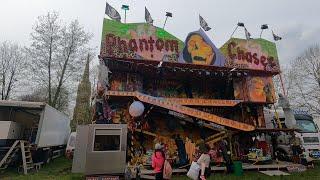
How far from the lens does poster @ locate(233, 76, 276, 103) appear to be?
61.0 feet

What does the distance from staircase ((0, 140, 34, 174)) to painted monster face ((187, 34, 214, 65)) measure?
11303 mm

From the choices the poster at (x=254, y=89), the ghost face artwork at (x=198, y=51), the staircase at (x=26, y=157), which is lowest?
the staircase at (x=26, y=157)

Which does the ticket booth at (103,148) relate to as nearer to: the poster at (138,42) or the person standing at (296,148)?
the poster at (138,42)

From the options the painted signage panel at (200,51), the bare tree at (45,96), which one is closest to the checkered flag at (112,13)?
the painted signage panel at (200,51)

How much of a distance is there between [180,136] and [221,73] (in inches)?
202

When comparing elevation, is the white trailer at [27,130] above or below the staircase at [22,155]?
above

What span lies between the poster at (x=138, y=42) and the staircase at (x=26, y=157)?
665 centimetres

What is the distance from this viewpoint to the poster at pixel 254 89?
18.6 m

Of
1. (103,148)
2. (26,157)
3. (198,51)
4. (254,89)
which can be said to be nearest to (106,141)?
(103,148)

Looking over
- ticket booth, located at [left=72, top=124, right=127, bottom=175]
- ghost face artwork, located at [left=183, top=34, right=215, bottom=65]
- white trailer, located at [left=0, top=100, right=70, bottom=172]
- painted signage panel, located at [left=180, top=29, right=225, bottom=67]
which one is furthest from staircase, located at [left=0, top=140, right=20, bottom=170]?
ghost face artwork, located at [left=183, top=34, right=215, bottom=65]

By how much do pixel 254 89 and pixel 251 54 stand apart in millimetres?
2593

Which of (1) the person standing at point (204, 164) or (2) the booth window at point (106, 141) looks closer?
(1) the person standing at point (204, 164)

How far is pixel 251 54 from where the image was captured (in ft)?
63.5

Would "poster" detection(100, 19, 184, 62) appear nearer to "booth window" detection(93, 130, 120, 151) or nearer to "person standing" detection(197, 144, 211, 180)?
"booth window" detection(93, 130, 120, 151)
